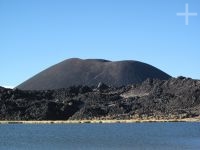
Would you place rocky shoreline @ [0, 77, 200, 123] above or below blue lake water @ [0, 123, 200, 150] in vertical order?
above

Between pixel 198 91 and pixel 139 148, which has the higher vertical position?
pixel 198 91

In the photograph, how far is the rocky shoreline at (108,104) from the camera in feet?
493

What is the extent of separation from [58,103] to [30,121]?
11.7 m

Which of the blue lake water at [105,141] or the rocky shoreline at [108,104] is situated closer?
the blue lake water at [105,141]

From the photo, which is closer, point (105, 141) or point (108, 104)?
point (105, 141)

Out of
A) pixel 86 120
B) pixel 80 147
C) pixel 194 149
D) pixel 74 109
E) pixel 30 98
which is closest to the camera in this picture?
pixel 194 149

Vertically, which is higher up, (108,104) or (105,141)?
(108,104)

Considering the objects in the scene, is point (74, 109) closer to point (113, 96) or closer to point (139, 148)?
point (113, 96)

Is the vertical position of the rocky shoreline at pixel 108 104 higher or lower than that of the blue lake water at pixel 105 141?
higher

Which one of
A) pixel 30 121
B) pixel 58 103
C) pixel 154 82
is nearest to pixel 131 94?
pixel 154 82

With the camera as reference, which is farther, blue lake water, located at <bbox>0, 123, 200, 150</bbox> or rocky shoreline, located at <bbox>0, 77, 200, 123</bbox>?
rocky shoreline, located at <bbox>0, 77, 200, 123</bbox>

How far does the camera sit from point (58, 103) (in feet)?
521

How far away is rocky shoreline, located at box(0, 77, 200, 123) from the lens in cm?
15012

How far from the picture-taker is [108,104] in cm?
16288
